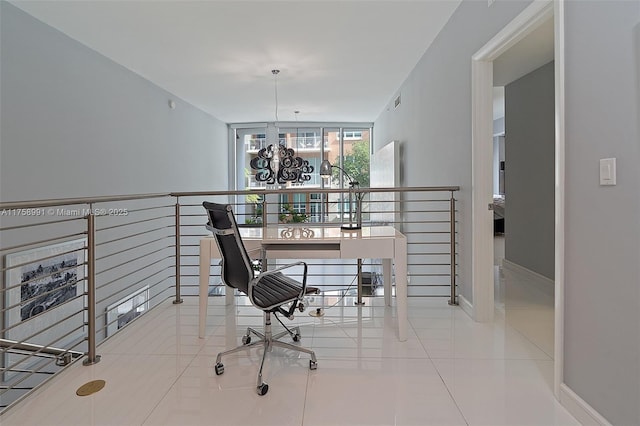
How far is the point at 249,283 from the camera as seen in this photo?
79.1 inches

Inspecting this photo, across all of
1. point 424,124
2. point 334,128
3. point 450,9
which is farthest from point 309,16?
point 334,128

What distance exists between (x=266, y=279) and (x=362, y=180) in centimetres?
708

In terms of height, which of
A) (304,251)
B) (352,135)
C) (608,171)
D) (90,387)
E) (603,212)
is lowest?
(90,387)

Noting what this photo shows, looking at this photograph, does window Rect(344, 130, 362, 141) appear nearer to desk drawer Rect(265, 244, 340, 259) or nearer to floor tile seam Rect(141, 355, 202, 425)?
desk drawer Rect(265, 244, 340, 259)

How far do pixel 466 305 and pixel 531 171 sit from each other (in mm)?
2168

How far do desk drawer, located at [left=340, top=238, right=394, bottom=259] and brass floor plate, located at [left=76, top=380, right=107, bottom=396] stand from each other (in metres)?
1.55

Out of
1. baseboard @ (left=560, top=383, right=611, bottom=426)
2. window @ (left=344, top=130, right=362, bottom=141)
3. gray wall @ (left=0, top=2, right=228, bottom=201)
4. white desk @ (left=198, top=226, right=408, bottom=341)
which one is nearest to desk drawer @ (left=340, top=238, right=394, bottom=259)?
white desk @ (left=198, top=226, right=408, bottom=341)

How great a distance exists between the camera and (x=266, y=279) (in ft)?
7.62

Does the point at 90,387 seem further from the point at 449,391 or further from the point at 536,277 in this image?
the point at 536,277

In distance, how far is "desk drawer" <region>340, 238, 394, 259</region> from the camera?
2.50 metres

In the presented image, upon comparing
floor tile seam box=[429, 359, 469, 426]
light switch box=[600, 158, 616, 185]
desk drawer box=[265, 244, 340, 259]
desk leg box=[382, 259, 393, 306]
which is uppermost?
light switch box=[600, 158, 616, 185]

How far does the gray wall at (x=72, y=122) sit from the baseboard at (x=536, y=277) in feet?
16.1

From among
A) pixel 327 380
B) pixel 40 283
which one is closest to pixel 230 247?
pixel 327 380

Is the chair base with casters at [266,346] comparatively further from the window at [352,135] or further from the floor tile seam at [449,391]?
the window at [352,135]
